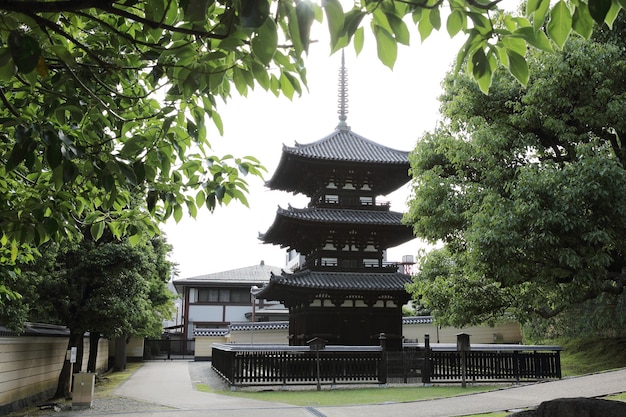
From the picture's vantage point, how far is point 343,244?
2091 cm

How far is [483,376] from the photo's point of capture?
18000 millimetres

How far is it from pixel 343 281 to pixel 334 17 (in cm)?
1849

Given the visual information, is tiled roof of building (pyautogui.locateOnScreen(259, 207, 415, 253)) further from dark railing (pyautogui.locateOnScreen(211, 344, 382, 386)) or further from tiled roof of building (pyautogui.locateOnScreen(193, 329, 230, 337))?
tiled roof of building (pyautogui.locateOnScreen(193, 329, 230, 337))

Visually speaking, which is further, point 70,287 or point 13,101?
point 70,287

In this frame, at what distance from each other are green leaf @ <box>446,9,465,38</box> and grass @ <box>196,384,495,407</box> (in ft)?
40.0

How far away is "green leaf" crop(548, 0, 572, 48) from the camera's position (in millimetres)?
1933

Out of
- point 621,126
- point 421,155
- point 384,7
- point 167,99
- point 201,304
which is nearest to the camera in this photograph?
point 384,7

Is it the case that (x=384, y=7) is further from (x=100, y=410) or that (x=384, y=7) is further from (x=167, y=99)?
(x=100, y=410)

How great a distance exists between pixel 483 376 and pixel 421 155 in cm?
1002

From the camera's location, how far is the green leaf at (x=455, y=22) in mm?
2043

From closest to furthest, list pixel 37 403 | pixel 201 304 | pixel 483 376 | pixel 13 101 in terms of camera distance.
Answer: pixel 13 101
pixel 37 403
pixel 483 376
pixel 201 304

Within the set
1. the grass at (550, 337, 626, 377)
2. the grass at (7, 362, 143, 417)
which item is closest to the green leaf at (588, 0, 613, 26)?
the grass at (7, 362, 143, 417)

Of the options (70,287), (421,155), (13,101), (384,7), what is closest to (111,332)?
(70,287)

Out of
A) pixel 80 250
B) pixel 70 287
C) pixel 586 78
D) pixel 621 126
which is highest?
pixel 586 78
